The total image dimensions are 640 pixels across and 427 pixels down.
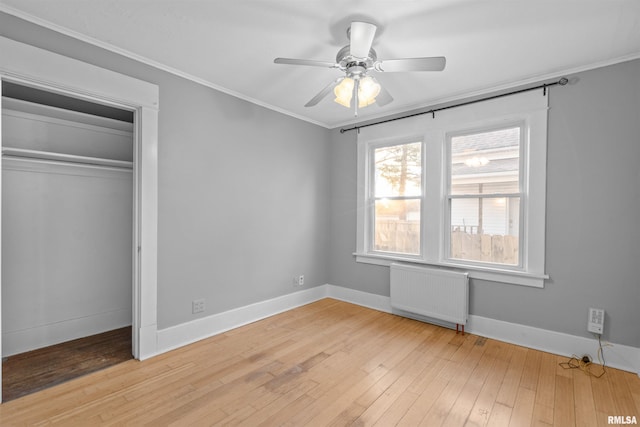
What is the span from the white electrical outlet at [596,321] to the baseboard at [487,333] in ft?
0.36

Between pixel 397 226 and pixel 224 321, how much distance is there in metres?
2.42

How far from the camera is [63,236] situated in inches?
115

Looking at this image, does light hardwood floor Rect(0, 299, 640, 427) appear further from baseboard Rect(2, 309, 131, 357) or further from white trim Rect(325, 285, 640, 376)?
baseboard Rect(2, 309, 131, 357)

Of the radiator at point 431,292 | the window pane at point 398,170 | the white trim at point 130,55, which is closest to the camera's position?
the white trim at point 130,55

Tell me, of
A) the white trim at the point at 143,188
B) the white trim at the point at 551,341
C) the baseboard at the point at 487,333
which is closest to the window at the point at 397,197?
the baseboard at the point at 487,333

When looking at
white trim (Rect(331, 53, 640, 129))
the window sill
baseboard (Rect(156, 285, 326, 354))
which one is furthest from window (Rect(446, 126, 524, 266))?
baseboard (Rect(156, 285, 326, 354))

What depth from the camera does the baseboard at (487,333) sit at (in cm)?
257

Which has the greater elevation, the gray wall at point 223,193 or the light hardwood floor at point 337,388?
the gray wall at point 223,193

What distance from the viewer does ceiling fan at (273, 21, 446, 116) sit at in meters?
1.97

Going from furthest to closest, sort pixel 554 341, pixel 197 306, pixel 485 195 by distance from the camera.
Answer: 1. pixel 485 195
2. pixel 197 306
3. pixel 554 341

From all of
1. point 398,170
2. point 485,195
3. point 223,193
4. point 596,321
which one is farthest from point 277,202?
point 596,321

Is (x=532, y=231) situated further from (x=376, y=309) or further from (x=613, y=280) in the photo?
(x=376, y=309)

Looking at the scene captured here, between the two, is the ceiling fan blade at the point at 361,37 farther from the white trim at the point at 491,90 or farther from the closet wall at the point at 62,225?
the closet wall at the point at 62,225

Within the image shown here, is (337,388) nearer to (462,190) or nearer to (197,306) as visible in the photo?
(197,306)
